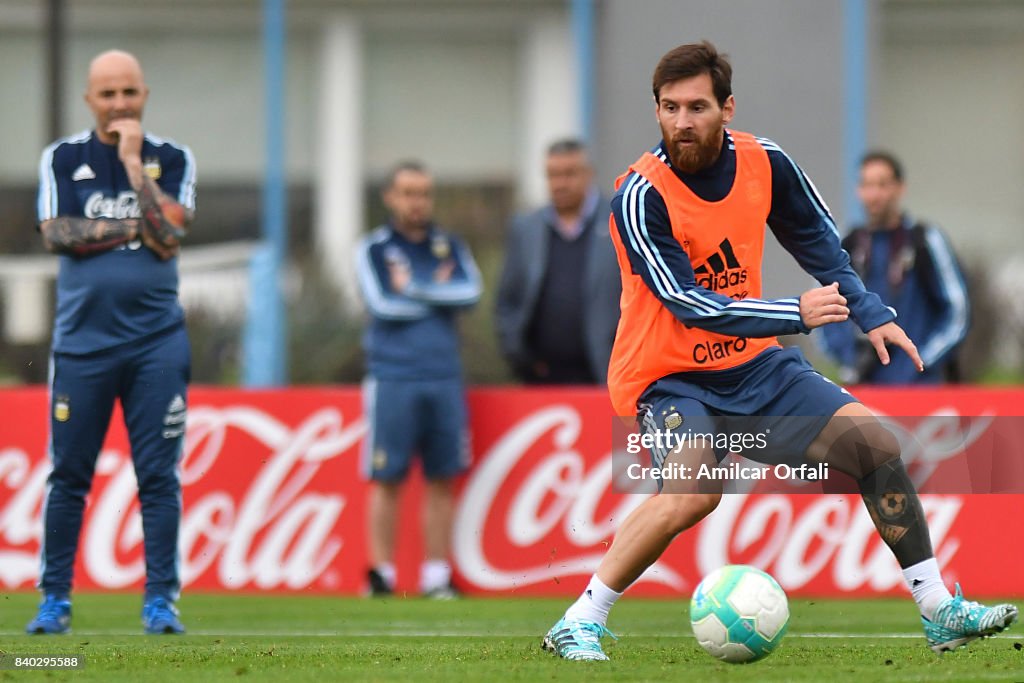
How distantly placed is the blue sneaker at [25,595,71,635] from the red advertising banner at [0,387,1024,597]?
2624 millimetres

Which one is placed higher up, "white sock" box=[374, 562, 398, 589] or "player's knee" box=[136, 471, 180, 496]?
"player's knee" box=[136, 471, 180, 496]

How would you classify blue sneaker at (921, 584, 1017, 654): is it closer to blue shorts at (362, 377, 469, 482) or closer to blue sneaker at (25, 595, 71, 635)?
blue sneaker at (25, 595, 71, 635)

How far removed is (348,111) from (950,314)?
12.6m

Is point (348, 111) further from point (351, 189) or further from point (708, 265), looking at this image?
point (708, 265)

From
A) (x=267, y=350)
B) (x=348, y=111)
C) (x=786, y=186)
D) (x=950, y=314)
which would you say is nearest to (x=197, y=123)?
(x=348, y=111)

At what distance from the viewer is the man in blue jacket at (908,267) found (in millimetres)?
9922

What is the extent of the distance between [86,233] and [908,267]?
4700 mm

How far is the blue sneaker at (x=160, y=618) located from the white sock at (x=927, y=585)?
10.6 feet

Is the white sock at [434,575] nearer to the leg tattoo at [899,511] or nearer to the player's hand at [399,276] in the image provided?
the player's hand at [399,276]

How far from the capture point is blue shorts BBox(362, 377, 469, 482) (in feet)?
34.0

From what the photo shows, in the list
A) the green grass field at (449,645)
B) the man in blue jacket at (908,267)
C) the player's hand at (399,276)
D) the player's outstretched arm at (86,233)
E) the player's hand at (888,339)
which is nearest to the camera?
the green grass field at (449,645)

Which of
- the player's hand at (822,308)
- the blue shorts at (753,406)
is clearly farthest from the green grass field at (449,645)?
the player's hand at (822,308)

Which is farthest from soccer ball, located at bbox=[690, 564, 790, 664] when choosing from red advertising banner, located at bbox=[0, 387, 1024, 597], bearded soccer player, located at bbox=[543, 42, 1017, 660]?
red advertising banner, located at bbox=[0, 387, 1024, 597]

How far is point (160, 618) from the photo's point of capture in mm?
7660
